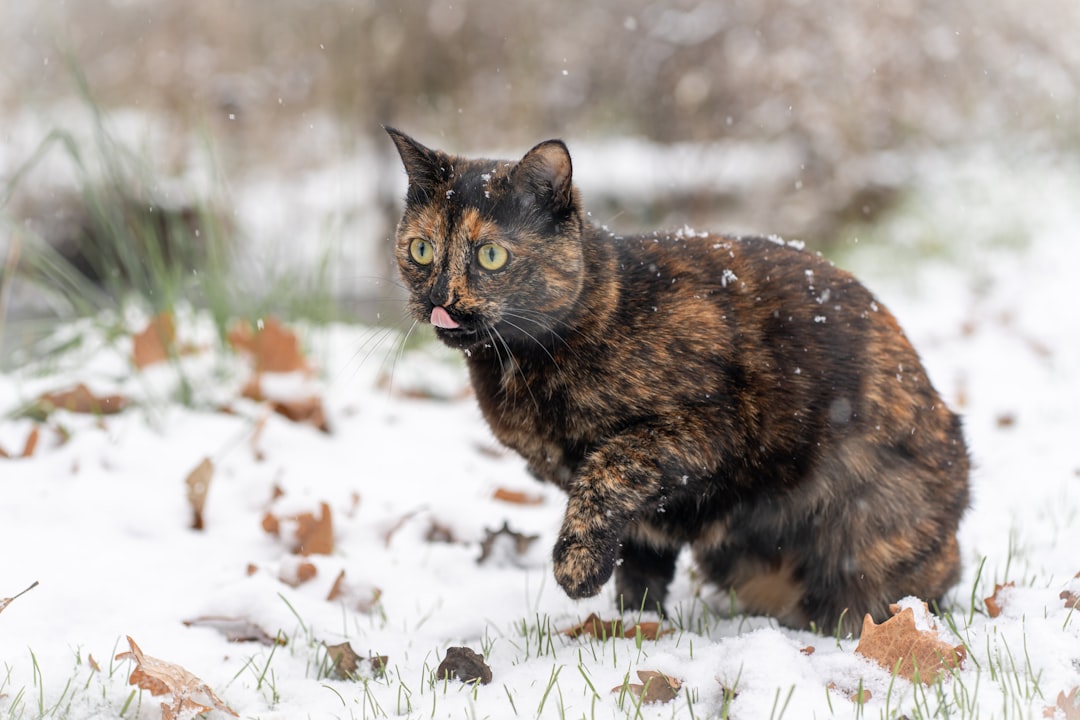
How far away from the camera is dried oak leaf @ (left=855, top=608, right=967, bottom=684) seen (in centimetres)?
180

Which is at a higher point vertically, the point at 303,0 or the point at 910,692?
the point at 303,0

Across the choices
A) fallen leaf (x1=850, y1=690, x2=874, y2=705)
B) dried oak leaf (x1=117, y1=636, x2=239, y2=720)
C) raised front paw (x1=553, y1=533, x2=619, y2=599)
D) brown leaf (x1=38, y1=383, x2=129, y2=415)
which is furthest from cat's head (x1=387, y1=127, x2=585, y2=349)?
brown leaf (x1=38, y1=383, x2=129, y2=415)

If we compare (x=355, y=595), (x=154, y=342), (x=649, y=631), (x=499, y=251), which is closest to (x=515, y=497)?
(x=355, y=595)

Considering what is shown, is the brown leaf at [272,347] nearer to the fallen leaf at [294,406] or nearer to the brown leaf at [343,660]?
the fallen leaf at [294,406]

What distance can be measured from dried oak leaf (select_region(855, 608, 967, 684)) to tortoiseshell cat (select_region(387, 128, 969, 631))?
0.26 meters

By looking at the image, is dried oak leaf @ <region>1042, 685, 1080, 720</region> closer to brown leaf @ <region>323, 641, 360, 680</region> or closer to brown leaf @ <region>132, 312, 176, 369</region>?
brown leaf @ <region>323, 641, 360, 680</region>

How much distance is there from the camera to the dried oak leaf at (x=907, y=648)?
1.80 metres

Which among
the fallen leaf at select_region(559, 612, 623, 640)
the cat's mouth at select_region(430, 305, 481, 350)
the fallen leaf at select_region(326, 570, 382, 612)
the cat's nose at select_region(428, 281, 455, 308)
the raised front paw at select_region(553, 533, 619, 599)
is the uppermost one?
the cat's nose at select_region(428, 281, 455, 308)

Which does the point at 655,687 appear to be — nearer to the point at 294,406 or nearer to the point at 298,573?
the point at 298,573

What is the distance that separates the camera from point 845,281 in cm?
244

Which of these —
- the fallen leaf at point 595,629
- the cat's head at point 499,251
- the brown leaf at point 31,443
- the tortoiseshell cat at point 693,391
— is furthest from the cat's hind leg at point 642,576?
the brown leaf at point 31,443

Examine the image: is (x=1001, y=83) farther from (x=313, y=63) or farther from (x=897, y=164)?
(x=313, y=63)

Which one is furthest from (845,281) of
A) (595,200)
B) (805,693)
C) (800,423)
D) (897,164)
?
(897,164)

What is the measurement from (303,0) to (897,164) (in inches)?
216
